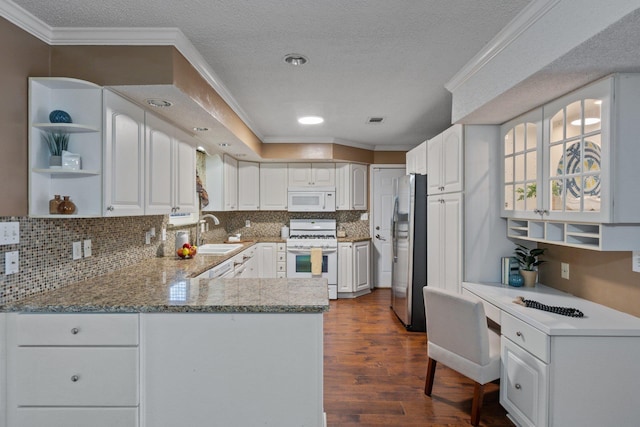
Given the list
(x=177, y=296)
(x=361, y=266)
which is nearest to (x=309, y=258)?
(x=361, y=266)

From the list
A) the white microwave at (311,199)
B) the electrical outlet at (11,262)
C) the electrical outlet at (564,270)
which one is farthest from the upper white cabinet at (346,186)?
the electrical outlet at (11,262)

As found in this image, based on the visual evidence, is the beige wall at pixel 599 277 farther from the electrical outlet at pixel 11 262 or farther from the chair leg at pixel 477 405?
the electrical outlet at pixel 11 262

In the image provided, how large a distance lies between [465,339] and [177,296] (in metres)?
1.79

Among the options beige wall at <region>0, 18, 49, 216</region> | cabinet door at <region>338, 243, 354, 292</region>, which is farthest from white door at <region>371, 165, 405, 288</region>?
beige wall at <region>0, 18, 49, 216</region>

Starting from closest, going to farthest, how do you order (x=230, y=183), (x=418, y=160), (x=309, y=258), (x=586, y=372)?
1. (x=586, y=372)
2. (x=418, y=160)
3. (x=230, y=183)
4. (x=309, y=258)

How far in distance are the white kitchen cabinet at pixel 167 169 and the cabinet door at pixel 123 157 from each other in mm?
107

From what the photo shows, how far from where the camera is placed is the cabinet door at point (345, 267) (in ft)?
16.6

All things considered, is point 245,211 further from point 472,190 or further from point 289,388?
point 289,388

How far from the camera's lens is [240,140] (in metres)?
3.61

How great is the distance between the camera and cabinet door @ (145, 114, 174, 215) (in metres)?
2.39

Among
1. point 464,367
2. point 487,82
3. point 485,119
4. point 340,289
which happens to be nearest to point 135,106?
point 487,82

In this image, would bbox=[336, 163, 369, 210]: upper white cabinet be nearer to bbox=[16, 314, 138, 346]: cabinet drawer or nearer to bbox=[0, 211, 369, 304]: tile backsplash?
bbox=[0, 211, 369, 304]: tile backsplash

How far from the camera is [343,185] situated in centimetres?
534

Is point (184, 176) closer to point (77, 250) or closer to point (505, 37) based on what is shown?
point (77, 250)
